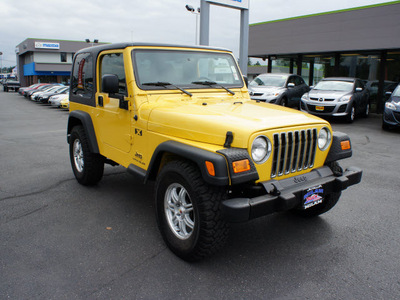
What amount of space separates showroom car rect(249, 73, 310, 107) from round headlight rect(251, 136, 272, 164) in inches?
420

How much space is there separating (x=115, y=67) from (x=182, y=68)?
2.65 feet

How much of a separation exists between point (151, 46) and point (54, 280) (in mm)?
2649

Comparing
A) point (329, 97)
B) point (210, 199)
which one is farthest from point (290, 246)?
point (329, 97)

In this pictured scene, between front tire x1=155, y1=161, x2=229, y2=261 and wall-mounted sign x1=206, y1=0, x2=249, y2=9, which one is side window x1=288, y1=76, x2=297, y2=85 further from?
front tire x1=155, y1=161, x2=229, y2=261

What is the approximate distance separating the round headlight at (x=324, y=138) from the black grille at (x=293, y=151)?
14cm

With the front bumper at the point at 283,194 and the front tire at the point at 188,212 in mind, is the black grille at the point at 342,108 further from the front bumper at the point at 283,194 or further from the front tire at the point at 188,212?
the front tire at the point at 188,212

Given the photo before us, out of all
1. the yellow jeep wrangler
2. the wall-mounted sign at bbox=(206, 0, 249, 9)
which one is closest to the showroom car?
the wall-mounted sign at bbox=(206, 0, 249, 9)

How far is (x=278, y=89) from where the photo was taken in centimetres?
1405

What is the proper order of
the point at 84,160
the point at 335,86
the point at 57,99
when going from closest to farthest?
the point at 84,160 → the point at 335,86 → the point at 57,99

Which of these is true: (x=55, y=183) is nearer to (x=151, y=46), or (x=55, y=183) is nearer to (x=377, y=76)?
(x=151, y=46)

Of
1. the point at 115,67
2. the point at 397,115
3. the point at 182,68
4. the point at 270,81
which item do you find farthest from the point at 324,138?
the point at 270,81

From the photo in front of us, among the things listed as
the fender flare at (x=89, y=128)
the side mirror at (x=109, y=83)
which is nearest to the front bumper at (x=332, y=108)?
the fender flare at (x=89, y=128)

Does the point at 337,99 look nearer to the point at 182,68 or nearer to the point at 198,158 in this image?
the point at 182,68

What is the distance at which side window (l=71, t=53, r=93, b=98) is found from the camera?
4891mm
